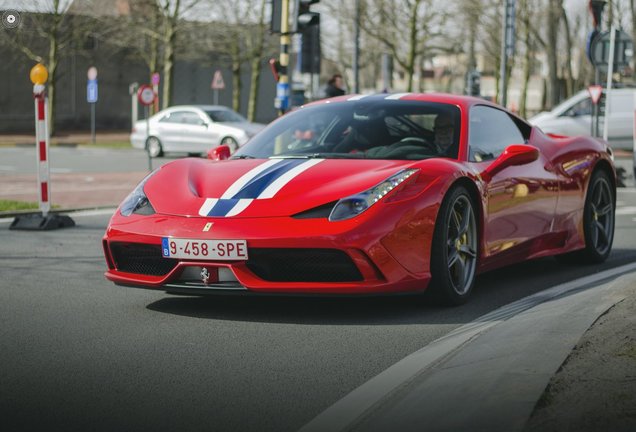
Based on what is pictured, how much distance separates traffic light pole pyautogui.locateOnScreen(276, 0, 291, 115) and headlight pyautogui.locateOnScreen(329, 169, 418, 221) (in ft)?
39.7

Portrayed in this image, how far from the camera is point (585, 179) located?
833 centimetres

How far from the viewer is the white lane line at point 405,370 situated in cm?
387

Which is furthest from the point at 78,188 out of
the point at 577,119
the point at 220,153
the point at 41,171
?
the point at 577,119

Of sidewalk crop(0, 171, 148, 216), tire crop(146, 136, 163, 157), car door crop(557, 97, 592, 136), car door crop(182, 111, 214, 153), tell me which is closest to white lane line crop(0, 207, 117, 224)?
sidewalk crop(0, 171, 148, 216)

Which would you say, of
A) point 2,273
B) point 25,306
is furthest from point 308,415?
point 2,273

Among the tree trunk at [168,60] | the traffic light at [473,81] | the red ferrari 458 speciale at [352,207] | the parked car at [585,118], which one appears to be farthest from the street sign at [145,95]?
the red ferrari 458 speciale at [352,207]

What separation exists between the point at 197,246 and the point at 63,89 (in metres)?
45.3

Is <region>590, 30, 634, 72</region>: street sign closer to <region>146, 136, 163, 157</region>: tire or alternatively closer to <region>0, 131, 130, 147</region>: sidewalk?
<region>146, 136, 163, 157</region>: tire

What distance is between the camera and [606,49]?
19.7 meters

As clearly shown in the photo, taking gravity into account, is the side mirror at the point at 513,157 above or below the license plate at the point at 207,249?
above

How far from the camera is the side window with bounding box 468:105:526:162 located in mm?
7120

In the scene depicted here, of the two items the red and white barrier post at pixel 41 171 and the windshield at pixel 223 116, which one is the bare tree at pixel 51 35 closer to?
the windshield at pixel 223 116

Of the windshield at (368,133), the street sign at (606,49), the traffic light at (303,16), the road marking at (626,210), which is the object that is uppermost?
the traffic light at (303,16)

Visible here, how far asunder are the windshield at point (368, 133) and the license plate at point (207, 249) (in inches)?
45.7
